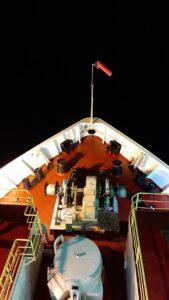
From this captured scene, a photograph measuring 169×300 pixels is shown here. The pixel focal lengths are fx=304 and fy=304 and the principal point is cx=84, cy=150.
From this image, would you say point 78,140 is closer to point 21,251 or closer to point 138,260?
point 21,251

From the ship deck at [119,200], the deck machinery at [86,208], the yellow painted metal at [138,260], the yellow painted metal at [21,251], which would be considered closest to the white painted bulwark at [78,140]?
the ship deck at [119,200]

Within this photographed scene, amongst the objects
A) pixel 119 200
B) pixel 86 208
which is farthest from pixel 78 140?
pixel 86 208

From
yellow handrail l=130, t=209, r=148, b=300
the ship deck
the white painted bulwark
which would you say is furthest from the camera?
the white painted bulwark

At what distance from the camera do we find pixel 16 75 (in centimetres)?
3094

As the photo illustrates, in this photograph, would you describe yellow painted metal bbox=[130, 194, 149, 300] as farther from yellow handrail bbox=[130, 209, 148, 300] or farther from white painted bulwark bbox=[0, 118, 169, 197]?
white painted bulwark bbox=[0, 118, 169, 197]

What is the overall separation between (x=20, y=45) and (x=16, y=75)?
682 cm

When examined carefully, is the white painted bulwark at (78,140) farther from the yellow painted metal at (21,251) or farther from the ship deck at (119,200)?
the yellow painted metal at (21,251)

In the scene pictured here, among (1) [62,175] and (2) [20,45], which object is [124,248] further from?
(2) [20,45]

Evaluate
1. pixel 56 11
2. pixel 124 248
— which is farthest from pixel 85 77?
pixel 124 248

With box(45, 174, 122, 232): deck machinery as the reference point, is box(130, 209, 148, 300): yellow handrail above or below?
below

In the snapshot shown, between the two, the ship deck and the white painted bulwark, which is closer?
the ship deck

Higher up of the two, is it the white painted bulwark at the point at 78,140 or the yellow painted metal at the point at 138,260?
the white painted bulwark at the point at 78,140

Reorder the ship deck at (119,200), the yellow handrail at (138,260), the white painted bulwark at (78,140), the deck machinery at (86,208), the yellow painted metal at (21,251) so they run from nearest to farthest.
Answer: the yellow handrail at (138,260) < the yellow painted metal at (21,251) < the ship deck at (119,200) < the deck machinery at (86,208) < the white painted bulwark at (78,140)

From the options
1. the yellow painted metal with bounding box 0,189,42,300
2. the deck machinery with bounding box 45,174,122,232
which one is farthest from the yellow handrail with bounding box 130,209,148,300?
the yellow painted metal with bounding box 0,189,42,300
